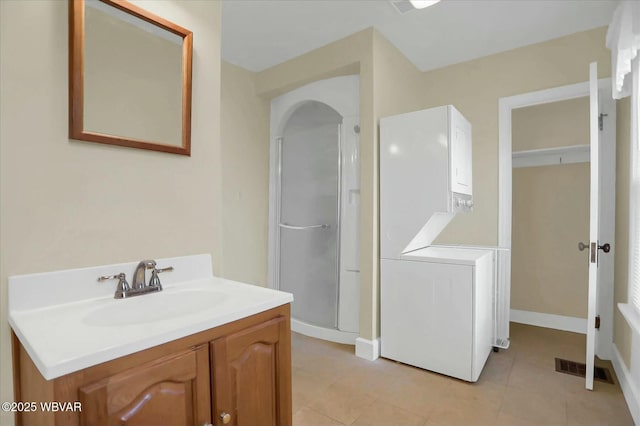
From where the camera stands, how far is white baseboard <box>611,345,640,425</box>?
1.80 m

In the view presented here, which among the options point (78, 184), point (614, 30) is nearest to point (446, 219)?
point (614, 30)

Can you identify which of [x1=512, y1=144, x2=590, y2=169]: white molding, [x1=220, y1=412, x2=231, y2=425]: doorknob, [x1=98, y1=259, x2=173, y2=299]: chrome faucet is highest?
[x1=512, y1=144, x2=590, y2=169]: white molding

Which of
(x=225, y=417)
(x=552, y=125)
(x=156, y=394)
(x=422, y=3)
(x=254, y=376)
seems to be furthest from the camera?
(x=552, y=125)

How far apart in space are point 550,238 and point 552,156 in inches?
33.4

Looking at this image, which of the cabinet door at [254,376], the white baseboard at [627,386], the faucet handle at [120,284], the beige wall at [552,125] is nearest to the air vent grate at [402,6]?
the beige wall at [552,125]

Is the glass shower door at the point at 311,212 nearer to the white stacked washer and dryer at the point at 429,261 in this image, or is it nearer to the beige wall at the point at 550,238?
the white stacked washer and dryer at the point at 429,261

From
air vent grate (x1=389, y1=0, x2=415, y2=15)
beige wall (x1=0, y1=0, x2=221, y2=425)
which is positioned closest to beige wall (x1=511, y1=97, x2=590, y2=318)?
air vent grate (x1=389, y1=0, x2=415, y2=15)

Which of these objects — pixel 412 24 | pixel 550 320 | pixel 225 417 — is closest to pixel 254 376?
pixel 225 417

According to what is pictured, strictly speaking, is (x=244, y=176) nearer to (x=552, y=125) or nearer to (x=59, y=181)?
(x=59, y=181)

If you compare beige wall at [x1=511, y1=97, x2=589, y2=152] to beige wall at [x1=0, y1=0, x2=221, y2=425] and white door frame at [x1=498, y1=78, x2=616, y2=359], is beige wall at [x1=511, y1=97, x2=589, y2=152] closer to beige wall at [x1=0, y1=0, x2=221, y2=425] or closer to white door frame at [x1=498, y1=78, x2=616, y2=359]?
white door frame at [x1=498, y1=78, x2=616, y2=359]

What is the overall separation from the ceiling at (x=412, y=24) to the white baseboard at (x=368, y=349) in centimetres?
253

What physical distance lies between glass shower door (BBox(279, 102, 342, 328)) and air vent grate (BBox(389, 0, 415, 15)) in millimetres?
986

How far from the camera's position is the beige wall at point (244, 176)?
10.3 feet

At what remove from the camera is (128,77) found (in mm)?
1355
